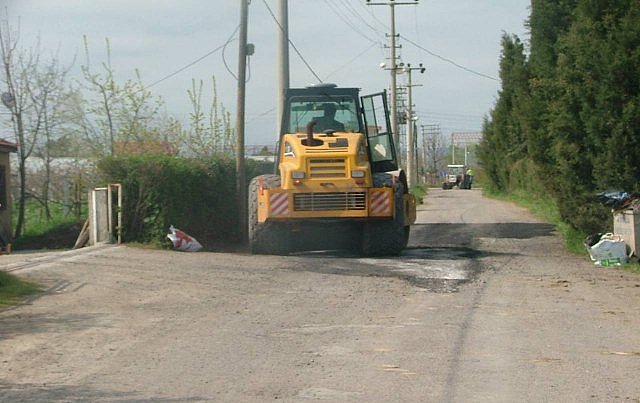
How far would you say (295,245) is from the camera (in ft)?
62.9

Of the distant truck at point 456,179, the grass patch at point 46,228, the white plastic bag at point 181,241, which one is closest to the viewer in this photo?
the white plastic bag at point 181,241

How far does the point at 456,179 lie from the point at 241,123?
215 feet

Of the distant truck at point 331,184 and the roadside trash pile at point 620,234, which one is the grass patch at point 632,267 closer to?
the roadside trash pile at point 620,234

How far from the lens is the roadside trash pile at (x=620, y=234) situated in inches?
639

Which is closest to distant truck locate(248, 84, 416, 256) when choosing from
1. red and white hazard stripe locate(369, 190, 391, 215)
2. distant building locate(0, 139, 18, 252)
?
red and white hazard stripe locate(369, 190, 391, 215)

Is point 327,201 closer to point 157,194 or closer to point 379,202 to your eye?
point 379,202

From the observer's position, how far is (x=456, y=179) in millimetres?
86500

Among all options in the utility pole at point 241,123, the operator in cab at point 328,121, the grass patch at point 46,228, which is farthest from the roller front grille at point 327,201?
the grass patch at point 46,228

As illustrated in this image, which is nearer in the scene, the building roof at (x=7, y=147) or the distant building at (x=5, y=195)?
the distant building at (x=5, y=195)

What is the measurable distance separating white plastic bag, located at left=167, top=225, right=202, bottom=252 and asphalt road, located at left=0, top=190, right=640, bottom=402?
1473 millimetres

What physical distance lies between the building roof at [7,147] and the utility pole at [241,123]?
7520 millimetres

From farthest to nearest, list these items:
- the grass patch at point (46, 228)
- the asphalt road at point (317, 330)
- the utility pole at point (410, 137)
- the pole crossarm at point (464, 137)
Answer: the pole crossarm at point (464, 137) → the utility pole at point (410, 137) → the grass patch at point (46, 228) → the asphalt road at point (317, 330)

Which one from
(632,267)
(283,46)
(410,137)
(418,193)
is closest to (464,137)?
(410,137)

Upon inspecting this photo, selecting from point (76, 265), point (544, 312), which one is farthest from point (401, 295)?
point (76, 265)
